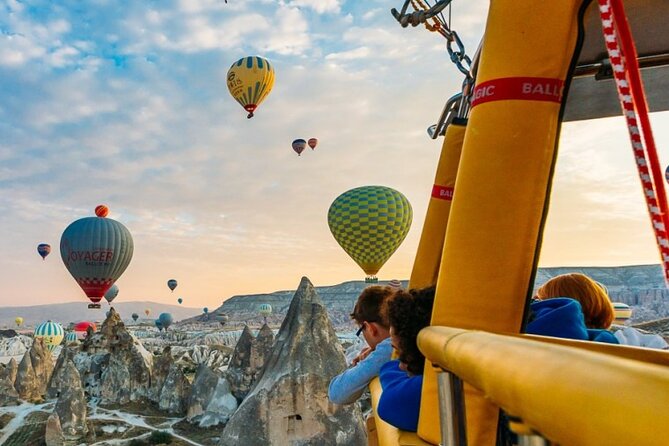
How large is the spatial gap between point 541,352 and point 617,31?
890 mm

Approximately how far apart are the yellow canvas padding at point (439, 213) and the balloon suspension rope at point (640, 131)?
1.46 m

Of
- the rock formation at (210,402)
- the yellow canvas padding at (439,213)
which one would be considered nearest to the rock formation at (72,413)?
the rock formation at (210,402)

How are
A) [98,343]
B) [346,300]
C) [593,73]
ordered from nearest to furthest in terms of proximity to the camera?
[593,73] < [98,343] < [346,300]

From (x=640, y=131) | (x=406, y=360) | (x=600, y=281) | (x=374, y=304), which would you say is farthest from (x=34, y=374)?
(x=600, y=281)

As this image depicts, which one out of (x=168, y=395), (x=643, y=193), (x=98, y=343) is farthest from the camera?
(x=98, y=343)

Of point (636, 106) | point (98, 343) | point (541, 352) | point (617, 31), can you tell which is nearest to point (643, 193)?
point (636, 106)

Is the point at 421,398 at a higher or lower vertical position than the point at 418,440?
higher

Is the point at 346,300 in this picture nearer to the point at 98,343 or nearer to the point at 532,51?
the point at 98,343

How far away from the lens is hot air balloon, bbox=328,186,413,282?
18.3 m

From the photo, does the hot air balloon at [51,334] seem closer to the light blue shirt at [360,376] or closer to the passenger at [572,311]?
Answer: the light blue shirt at [360,376]

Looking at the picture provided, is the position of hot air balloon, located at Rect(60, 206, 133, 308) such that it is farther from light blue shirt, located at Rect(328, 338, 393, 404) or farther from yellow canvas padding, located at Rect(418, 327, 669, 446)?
yellow canvas padding, located at Rect(418, 327, 669, 446)

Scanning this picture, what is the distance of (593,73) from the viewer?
2123 mm

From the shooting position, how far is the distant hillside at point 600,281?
68.1m

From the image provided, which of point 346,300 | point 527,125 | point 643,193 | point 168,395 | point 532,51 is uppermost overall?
point 346,300
